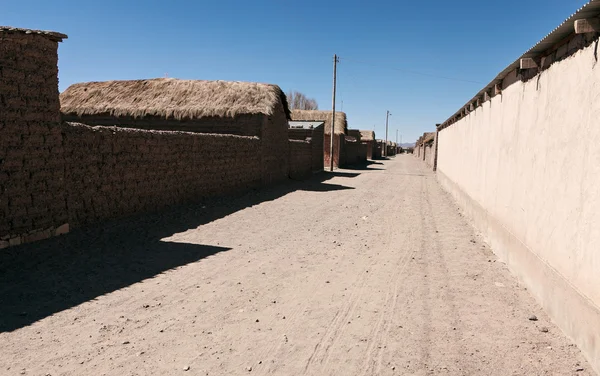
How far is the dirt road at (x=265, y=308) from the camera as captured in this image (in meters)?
3.27

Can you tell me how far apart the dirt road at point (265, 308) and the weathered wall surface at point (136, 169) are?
0.67m

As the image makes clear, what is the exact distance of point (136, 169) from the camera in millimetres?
8734

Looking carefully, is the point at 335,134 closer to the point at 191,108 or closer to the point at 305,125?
the point at 305,125

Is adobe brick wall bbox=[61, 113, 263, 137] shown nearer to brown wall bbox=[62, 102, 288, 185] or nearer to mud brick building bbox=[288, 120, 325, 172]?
brown wall bbox=[62, 102, 288, 185]

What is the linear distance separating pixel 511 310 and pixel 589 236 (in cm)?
137

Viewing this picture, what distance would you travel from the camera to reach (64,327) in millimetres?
3777

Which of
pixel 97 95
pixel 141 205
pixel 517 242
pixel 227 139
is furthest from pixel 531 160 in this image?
pixel 97 95

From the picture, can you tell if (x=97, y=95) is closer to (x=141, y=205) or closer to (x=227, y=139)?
(x=227, y=139)

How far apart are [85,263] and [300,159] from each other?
57.2 feet

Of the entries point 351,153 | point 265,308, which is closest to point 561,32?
point 265,308

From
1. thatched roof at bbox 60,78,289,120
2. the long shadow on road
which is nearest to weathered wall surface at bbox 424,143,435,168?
thatched roof at bbox 60,78,289,120

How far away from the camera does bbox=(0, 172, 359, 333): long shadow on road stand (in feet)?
14.1

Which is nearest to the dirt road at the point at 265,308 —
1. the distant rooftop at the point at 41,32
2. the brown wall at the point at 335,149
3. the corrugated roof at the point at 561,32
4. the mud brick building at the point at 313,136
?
the corrugated roof at the point at 561,32

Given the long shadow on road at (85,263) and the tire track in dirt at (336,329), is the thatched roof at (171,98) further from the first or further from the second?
the tire track in dirt at (336,329)
